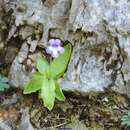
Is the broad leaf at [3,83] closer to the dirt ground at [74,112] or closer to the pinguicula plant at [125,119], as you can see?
the dirt ground at [74,112]

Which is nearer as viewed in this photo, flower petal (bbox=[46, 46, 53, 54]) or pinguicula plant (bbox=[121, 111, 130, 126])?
pinguicula plant (bbox=[121, 111, 130, 126])

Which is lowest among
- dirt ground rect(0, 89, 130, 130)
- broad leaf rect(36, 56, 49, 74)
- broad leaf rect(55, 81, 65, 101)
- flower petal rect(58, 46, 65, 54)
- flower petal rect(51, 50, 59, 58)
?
dirt ground rect(0, 89, 130, 130)

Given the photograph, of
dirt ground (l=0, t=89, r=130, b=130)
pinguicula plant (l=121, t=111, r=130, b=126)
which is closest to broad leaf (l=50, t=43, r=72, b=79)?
dirt ground (l=0, t=89, r=130, b=130)

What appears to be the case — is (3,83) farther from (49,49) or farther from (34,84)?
(49,49)

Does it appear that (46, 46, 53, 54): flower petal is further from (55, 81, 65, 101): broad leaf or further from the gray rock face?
(55, 81, 65, 101): broad leaf

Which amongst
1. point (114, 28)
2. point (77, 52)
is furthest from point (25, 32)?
point (114, 28)

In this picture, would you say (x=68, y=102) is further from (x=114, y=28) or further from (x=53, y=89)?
(x=114, y=28)
